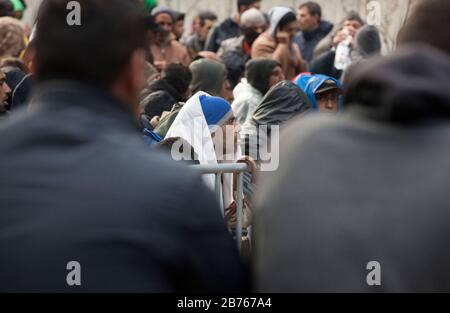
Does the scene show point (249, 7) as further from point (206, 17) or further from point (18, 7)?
point (18, 7)

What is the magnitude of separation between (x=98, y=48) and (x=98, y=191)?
0.36m

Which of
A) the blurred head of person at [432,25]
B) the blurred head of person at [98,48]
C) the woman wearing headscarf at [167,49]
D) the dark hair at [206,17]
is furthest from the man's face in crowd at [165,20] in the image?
the blurred head of person at [98,48]

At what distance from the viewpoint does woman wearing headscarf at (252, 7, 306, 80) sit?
38.3 feet

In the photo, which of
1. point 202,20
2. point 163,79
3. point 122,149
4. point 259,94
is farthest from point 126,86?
point 202,20

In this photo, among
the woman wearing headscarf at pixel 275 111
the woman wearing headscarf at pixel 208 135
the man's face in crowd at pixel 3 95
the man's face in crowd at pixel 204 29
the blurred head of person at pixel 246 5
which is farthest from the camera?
the man's face in crowd at pixel 204 29

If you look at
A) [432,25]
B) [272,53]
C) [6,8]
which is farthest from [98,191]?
[6,8]

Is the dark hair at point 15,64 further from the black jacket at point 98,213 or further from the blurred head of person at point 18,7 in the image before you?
the black jacket at point 98,213

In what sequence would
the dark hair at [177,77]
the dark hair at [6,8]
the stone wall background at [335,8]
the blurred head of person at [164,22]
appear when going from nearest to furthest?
the dark hair at [177,77]
the dark hair at [6,8]
the stone wall background at [335,8]
the blurred head of person at [164,22]

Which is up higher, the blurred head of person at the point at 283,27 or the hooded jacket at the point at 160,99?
the blurred head of person at the point at 283,27

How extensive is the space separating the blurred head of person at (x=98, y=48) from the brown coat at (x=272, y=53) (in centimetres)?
881

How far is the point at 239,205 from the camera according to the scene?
6406mm

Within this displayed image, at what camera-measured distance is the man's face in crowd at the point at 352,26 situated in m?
12.0

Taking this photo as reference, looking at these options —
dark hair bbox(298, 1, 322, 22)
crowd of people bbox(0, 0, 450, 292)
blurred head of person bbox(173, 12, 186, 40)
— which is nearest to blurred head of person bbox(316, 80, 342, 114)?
dark hair bbox(298, 1, 322, 22)
